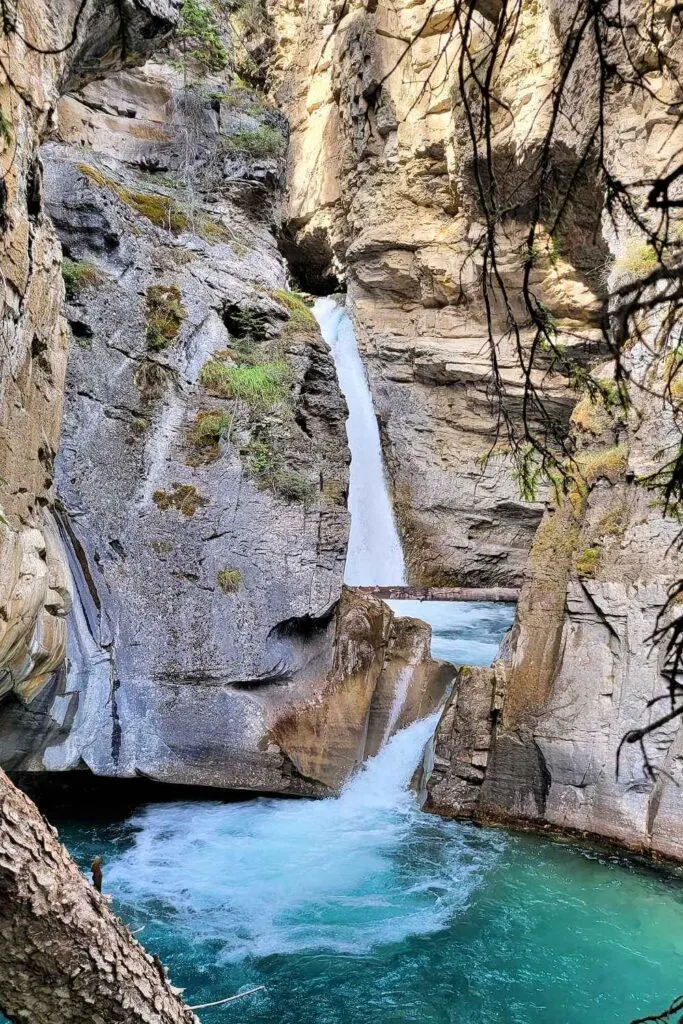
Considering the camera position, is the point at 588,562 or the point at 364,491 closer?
the point at 588,562

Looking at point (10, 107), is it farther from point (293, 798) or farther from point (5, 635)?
point (293, 798)

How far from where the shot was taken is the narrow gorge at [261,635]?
462 cm

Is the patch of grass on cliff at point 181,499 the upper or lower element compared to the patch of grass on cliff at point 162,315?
lower

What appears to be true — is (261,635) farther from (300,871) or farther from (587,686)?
(587,686)

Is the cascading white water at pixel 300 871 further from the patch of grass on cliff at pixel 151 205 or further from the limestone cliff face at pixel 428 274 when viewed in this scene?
the patch of grass on cliff at pixel 151 205

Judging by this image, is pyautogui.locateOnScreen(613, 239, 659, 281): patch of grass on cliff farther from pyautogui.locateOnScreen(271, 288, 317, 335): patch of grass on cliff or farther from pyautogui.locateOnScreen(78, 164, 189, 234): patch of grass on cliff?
pyautogui.locateOnScreen(78, 164, 189, 234): patch of grass on cliff

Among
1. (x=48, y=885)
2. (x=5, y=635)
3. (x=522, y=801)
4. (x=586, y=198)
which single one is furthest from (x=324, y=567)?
(x=586, y=198)

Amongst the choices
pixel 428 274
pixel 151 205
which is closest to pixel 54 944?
pixel 151 205

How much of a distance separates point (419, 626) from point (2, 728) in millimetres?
4362

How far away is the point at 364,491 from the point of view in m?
12.6

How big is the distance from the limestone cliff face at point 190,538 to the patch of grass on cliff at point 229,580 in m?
0.03

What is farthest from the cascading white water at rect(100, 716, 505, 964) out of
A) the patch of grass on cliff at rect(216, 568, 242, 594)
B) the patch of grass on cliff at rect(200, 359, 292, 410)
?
the patch of grass on cliff at rect(200, 359, 292, 410)

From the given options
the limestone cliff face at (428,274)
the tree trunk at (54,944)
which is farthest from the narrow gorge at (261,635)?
the limestone cliff face at (428,274)

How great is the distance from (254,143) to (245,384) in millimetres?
4748
